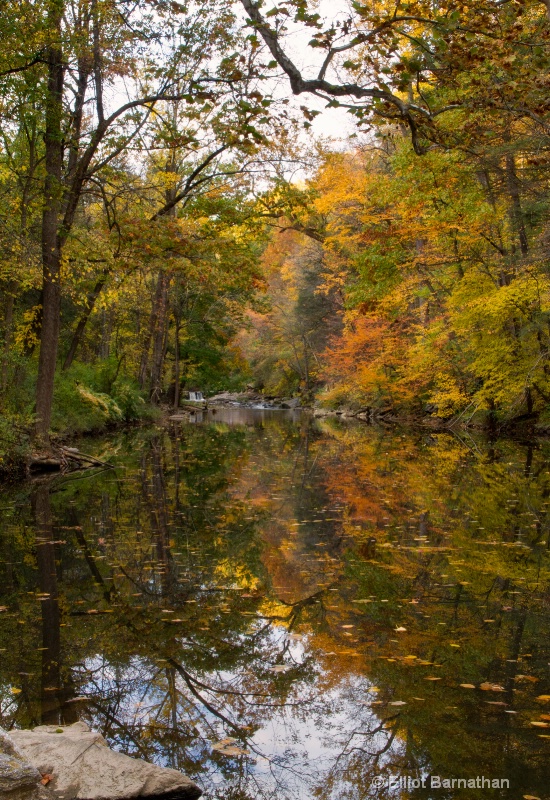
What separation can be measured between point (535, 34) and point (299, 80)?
2918mm

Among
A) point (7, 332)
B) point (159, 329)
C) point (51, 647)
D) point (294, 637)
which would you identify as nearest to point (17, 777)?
point (51, 647)

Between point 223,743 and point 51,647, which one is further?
point 51,647

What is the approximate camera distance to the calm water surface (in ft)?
11.8

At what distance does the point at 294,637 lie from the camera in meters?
5.25

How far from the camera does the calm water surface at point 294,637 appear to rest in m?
3.60

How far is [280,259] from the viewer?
56.4m

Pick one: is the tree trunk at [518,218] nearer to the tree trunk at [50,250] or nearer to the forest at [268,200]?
the forest at [268,200]

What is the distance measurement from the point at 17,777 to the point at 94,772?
0.45 m

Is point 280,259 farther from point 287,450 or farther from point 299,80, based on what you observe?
point 299,80

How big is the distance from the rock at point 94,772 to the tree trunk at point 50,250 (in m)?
10.5

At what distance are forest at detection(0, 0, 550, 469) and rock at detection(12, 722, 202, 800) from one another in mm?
5524

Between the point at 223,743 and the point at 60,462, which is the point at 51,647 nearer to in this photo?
the point at 223,743

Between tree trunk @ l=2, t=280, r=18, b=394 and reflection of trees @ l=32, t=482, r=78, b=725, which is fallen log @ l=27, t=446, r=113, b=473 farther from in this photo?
reflection of trees @ l=32, t=482, r=78, b=725

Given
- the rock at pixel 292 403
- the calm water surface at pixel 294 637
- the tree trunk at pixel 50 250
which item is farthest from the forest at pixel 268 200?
the rock at pixel 292 403
